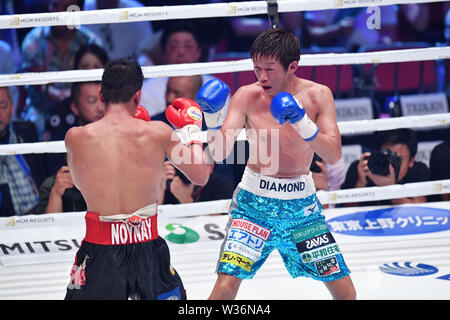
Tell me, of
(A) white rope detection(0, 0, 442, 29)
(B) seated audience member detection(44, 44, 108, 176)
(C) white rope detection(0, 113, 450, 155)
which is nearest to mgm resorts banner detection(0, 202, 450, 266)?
(C) white rope detection(0, 113, 450, 155)

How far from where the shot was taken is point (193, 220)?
413cm

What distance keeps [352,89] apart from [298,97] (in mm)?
2592

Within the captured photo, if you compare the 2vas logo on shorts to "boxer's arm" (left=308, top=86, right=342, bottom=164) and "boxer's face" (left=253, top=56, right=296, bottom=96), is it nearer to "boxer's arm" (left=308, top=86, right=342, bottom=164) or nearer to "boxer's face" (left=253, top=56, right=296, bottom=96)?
"boxer's arm" (left=308, top=86, right=342, bottom=164)

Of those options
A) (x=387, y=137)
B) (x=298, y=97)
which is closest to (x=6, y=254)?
(x=298, y=97)

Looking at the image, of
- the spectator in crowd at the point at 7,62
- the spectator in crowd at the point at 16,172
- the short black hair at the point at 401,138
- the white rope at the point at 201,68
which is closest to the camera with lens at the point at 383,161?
the short black hair at the point at 401,138

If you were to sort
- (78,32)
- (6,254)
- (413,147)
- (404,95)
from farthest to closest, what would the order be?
(404,95) < (78,32) < (413,147) < (6,254)

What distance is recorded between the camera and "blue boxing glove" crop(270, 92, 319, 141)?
8.65 ft

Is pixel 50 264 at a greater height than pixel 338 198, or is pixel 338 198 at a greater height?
pixel 338 198

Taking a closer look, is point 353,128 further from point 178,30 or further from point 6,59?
point 6,59

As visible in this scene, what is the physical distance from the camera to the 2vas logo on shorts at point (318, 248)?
2760mm

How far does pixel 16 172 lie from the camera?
14.4ft

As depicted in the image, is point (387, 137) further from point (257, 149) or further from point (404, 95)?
point (257, 149)

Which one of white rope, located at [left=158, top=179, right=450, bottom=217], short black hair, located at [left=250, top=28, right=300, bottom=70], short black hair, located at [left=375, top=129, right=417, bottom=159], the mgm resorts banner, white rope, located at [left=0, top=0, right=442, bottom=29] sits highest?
white rope, located at [left=0, top=0, right=442, bottom=29]

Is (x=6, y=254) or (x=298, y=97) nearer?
(x=298, y=97)
